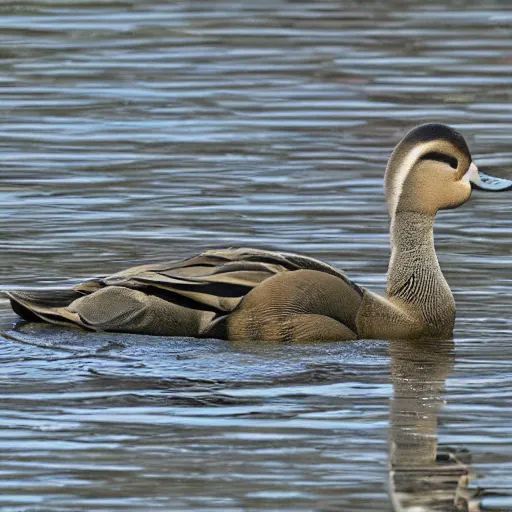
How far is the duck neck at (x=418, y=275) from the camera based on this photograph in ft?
39.3

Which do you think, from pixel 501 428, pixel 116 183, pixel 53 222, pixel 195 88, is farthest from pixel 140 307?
pixel 195 88

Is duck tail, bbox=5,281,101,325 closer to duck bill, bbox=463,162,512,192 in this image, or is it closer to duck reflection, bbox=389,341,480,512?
duck reflection, bbox=389,341,480,512

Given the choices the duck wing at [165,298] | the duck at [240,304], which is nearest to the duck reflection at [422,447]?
the duck at [240,304]

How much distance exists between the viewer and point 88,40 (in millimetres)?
23672

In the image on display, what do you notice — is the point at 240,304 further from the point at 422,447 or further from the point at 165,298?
the point at 422,447

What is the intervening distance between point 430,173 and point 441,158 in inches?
4.5

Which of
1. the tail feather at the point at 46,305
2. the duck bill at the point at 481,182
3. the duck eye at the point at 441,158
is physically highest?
the duck eye at the point at 441,158

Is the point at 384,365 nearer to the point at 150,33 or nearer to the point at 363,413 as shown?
the point at 363,413

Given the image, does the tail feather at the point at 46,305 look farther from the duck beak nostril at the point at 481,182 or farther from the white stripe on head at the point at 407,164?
the duck beak nostril at the point at 481,182

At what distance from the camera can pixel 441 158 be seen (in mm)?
12141

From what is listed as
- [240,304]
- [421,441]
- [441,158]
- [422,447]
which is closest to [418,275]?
[441,158]

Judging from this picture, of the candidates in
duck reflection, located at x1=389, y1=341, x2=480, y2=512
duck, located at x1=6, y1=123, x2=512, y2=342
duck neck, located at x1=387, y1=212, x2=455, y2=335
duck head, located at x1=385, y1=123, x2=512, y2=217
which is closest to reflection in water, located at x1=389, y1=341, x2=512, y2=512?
duck reflection, located at x1=389, y1=341, x2=480, y2=512

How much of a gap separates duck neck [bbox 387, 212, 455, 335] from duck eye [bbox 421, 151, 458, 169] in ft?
1.11

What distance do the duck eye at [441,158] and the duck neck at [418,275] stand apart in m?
0.34
